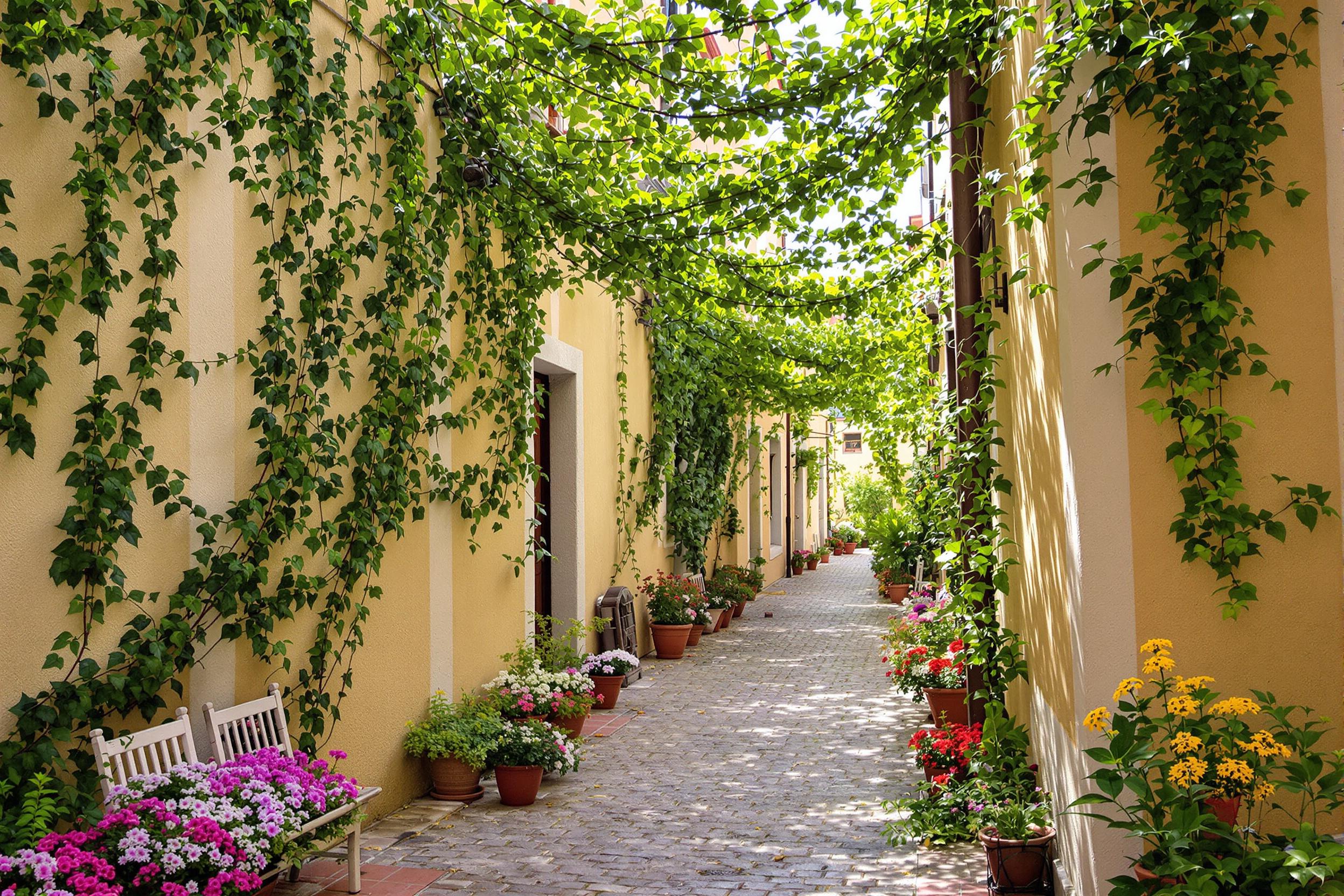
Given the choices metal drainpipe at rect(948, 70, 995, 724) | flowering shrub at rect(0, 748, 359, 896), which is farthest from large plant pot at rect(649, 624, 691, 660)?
flowering shrub at rect(0, 748, 359, 896)

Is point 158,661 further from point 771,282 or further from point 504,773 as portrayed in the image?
point 771,282

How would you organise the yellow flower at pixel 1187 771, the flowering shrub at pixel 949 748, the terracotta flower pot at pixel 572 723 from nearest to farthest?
the yellow flower at pixel 1187 771, the flowering shrub at pixel 949 748, the terracotta flower pot at pixel 572 723

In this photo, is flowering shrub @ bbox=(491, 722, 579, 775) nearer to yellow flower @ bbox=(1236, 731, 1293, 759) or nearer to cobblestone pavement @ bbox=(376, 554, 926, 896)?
cobblestone pavement @ bbox=(376, 554, 926, 896)

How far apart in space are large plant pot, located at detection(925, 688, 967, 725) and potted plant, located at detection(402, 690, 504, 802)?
8.91 feet

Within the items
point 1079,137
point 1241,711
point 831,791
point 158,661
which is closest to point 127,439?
point 158,661

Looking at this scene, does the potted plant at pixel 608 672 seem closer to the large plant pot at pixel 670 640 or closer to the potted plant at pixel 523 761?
the potted plant at pixel 523 761

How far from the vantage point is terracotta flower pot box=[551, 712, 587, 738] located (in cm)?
616

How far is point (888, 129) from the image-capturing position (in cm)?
462

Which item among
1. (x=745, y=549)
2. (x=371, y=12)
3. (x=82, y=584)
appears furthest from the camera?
(x=745, y=549)

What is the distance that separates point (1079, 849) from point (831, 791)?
2264 millimetres

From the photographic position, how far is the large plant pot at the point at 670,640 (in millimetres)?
10023

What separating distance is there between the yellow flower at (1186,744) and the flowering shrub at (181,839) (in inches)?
110

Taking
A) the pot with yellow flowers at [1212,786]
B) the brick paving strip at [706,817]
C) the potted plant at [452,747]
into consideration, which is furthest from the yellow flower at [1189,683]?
the potted plant at [452,747]

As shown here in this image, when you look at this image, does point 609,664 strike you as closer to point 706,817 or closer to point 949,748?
point 706,817
